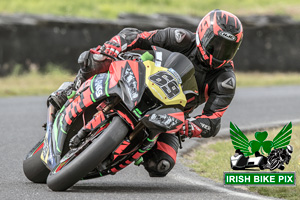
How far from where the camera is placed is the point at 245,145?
630 centimetres

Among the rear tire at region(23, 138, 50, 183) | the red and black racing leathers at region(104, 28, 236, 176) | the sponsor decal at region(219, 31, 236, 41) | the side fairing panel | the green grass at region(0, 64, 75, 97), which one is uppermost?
the sponsor decal at region(219, 31, 236, 41)

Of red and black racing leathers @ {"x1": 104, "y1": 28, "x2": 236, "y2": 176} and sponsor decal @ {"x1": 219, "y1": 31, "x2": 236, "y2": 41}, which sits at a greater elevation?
sponsor decal @ {"x1": 219, "y1": 31, "x2": 236, "y2": 41}

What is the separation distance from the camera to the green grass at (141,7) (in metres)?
23.9

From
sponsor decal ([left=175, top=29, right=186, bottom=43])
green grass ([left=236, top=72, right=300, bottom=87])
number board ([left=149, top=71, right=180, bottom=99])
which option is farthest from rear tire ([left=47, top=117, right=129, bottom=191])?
green grass ([left=236, top=72, right=300, bottom=87])

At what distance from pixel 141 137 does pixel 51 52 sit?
33.4 feet

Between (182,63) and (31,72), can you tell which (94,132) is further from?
(31,72)

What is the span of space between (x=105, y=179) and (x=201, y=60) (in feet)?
4.71

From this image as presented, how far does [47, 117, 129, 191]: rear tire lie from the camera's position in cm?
520

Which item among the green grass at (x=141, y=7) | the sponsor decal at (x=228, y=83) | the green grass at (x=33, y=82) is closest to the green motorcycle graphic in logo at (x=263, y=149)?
the sponsor decal at (x=228, y=83)

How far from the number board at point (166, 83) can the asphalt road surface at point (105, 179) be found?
872 millimetres

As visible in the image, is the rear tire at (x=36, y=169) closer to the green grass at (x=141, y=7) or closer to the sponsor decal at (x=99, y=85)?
the sponsor decal at (x=99, y=85)

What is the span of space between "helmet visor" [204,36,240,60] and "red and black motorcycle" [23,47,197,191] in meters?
0.43

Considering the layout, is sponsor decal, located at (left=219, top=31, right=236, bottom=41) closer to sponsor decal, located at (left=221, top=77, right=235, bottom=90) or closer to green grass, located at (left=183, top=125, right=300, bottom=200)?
sponsor decal, located at (left=221, top=77, right=235, bottom=90)

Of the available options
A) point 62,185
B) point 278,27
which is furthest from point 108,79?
point 278,27
